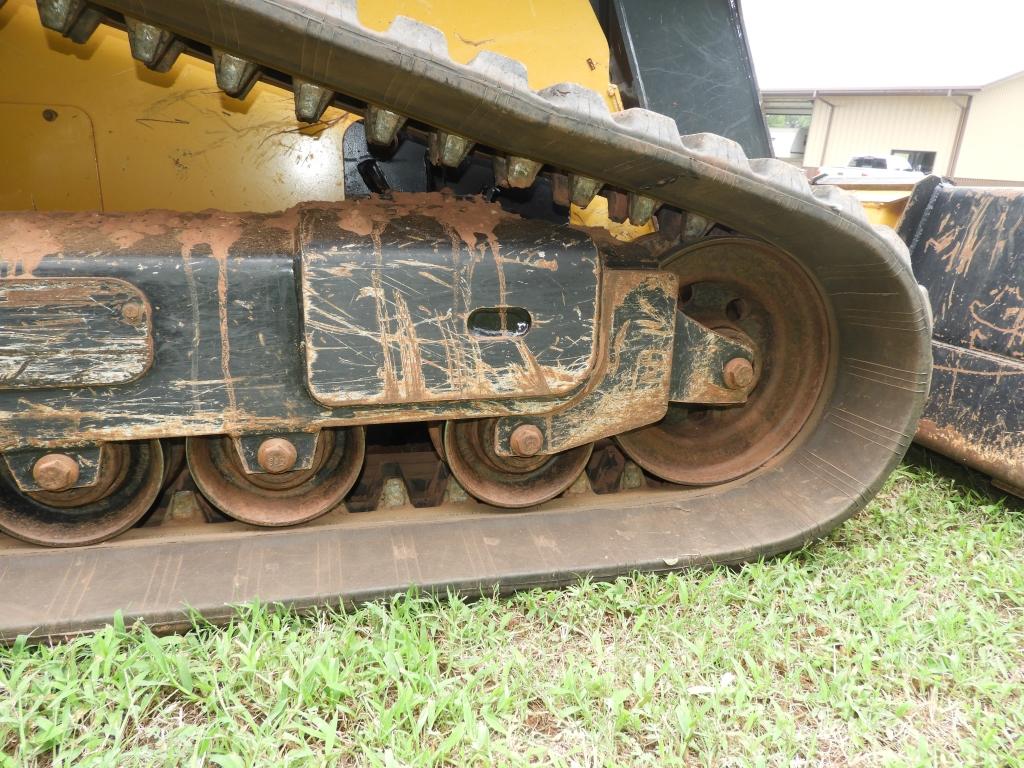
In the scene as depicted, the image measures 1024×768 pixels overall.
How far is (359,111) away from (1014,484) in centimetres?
229

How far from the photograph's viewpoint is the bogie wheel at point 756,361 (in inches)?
83.7

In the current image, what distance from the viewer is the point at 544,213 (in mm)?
2020

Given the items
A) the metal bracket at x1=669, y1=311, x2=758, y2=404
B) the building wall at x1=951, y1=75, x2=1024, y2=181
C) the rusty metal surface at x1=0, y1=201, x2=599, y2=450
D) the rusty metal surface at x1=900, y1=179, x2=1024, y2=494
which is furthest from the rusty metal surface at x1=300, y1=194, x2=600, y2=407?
the building wall at x1=951, y1=75, x2=1024, y2=181

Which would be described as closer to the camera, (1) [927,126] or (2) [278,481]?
(2) [278,481]

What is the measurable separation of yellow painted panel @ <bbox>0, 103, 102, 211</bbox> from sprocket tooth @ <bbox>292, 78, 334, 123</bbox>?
607 mm

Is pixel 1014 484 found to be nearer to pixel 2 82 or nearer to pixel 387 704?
pixel 387 704

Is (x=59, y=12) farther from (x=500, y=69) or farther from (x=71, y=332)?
(x=500, y=69)

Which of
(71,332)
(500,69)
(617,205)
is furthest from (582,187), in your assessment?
(71,332)

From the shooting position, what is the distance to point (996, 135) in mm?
15148

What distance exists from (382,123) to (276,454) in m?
0.77

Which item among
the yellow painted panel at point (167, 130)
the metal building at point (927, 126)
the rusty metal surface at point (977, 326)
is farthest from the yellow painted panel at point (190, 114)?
the metal building at point (927, 126)

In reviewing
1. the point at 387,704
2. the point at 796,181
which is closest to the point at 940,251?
the point at 796,181

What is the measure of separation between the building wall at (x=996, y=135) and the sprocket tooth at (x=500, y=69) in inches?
666

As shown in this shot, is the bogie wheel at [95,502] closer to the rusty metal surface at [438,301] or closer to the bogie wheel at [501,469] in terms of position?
the rusty metal surface at [438,301]
